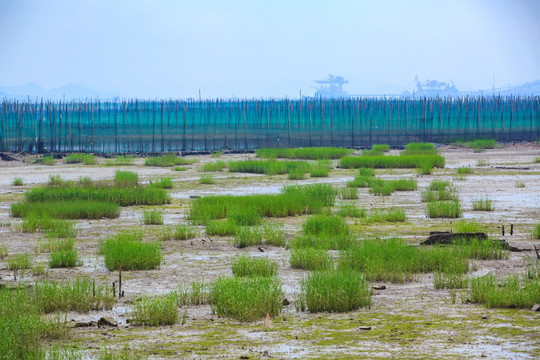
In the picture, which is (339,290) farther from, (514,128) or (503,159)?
(514,128)

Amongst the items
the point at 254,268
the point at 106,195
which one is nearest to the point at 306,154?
the point at 106,195

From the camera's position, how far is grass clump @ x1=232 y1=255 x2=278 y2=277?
9.91m

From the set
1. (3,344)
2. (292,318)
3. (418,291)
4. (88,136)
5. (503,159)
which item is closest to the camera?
Answer: (3,344)

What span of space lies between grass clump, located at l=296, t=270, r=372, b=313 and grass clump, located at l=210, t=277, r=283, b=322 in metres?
0.28

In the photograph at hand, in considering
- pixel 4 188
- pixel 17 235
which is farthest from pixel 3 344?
pixel 4 188

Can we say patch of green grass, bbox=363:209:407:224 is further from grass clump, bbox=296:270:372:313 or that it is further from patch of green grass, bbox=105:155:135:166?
patch of green grass, bbox=105:155:135:166

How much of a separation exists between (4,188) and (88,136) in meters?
19.2

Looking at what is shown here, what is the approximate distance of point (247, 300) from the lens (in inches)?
315

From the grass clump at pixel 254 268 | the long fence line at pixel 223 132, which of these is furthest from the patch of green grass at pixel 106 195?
the long fence line at pixel 223 132

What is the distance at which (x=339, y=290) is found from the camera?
27.0 feet

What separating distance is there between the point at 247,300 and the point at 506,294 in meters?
2.41

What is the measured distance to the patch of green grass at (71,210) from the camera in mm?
15961

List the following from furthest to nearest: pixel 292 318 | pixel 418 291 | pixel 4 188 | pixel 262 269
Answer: pixel 4 188
pixel 262 269
pixel 418 291
pixel 292 318

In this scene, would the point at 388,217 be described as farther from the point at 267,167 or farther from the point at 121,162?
the point at 121,162
